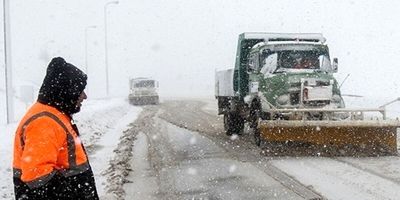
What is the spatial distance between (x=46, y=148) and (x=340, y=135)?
886 cm

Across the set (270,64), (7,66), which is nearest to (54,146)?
(270,64)

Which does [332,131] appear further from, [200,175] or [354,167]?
[200,175]

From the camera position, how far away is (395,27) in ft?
282

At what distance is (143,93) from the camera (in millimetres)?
39531

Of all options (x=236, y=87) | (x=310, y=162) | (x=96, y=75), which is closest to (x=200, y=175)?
(x=310, y=162)

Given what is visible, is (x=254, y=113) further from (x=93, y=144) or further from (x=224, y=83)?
(x=93, y=144)

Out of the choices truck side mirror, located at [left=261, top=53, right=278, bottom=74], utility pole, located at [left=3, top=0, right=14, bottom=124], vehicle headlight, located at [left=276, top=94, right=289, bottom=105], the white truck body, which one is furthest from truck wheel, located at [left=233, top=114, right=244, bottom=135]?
utility pole, located at [left=3, top=0, right=14, bottom=124]

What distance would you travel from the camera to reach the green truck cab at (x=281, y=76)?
11.7m

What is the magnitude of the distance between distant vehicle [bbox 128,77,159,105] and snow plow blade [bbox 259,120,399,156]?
94.1 ft

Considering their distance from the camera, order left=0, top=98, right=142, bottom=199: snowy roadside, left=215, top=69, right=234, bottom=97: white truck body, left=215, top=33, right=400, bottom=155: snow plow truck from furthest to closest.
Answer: left=215, top=69, right=234, bottom=97: white truck body < left=215, top=33, right=400, bottom=155: snow plow truck < left=0, top=98, right=142, bottom=199: snowy roadside

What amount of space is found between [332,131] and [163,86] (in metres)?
100

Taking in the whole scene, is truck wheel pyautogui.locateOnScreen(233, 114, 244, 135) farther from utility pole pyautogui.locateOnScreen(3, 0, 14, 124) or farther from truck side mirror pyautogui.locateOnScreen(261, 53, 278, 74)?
utility pole pyautogui.locateOnScreen(3, 0, 14, 124)

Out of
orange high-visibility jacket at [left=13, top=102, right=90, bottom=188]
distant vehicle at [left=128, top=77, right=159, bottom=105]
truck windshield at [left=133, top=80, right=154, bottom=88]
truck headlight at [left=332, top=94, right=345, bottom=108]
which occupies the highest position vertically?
orange high-visibility jacket at [left=13, top=102, right=90, bottom=188]

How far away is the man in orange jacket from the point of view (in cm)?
292
